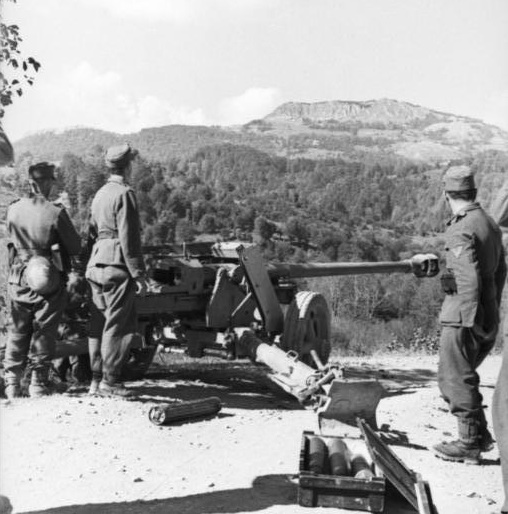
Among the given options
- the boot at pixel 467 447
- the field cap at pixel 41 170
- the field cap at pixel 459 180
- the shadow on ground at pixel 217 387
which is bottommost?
the shadow on ground at pixel 217 387

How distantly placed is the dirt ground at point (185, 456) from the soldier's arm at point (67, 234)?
4.13 feet

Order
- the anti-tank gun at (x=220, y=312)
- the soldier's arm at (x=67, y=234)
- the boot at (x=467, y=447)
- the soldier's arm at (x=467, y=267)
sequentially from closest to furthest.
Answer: the soldier's arm at (x=467, y=267), the boot at (x=467, y=447), the soldier's arm at (x=67, y=234), the anti-tank gun at (x=220, y=312)

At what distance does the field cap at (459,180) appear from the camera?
5902mm

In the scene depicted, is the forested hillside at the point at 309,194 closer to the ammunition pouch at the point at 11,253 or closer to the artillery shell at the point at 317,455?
the ammunition pouch at the point at 11,253

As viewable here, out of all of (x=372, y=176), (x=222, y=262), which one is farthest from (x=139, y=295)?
(x=372, y=176)

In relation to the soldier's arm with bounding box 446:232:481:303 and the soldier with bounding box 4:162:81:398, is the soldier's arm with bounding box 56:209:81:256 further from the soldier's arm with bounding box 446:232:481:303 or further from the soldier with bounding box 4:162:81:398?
the soldier's arm with bounding box 446:232:481:303

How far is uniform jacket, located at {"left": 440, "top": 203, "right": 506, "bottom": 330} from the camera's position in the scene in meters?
5.69

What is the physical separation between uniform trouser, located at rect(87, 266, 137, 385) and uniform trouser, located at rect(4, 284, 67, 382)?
0.38 m

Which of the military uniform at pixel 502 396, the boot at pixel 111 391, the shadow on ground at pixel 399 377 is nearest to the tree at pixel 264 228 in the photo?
the shadow on ground at pixel 399 377

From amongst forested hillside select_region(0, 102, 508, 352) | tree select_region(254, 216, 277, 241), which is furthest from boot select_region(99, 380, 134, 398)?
tree select_region(254, 216, 277, 241)

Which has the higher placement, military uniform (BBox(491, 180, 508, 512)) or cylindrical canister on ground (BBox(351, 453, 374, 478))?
military uniform (BBox(491, 180, 508, 512))

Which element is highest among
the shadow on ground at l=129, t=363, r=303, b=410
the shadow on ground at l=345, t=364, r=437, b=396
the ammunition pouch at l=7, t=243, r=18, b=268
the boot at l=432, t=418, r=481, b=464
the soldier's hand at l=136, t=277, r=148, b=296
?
the ammunition pouch at l=7, t=243, r=18, b=268

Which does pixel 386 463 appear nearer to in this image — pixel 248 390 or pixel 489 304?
pixel 489 304

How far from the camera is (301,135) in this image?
14725cm
